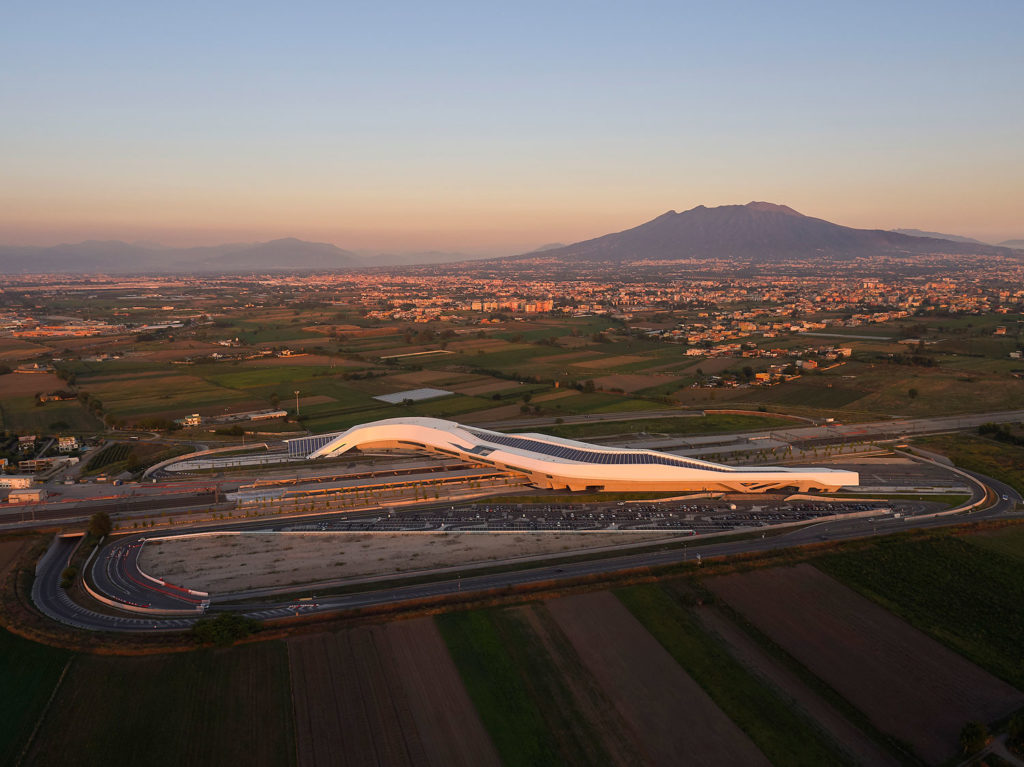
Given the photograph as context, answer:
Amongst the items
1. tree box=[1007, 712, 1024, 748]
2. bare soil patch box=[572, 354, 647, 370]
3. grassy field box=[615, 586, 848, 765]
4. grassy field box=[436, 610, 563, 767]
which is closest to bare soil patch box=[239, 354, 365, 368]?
bare soil patch box=[572, 354, 647, 370]

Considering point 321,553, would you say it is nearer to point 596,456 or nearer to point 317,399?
point 596,456

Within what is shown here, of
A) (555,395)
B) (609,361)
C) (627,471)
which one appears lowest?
(555,395)

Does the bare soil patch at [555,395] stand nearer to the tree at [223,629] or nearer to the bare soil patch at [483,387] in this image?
the bare soil patch at [483,387]

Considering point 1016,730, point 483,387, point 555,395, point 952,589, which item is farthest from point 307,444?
point 1016,730

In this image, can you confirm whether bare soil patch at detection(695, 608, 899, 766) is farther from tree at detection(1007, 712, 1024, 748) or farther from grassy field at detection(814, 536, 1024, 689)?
grassy field at detection(814, 536, 1024, 689)

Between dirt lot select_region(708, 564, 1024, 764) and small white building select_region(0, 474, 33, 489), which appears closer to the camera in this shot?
dirt lot select_region(708, 564, 1024, 764)

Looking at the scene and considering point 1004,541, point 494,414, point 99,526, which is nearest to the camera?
point 1004,541
